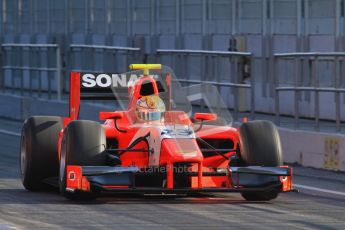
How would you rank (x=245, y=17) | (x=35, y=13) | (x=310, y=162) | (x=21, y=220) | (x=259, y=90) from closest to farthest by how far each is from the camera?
(x=21, y=220) < (x=310, y=162) < (x=259, y=90) < (x=245, y=17) < (x=35, y=13)

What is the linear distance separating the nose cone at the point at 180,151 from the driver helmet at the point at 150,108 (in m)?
1.13

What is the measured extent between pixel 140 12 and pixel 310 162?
42.6 feet

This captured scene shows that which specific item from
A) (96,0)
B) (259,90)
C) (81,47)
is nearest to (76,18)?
(96,0)

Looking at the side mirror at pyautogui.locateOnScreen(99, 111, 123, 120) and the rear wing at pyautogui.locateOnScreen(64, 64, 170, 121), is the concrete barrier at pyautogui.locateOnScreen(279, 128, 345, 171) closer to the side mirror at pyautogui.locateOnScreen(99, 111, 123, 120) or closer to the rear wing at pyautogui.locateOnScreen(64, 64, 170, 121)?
the rear wing at pyautogui.locateOnScreen(64, 64, 170, 121)

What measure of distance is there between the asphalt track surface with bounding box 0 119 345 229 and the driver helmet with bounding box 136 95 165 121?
0.94 meters

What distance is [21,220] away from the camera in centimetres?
1302

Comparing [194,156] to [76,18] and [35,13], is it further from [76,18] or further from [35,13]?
[35,13]

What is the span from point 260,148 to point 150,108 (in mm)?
1494

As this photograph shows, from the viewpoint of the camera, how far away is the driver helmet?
1572 centimetres

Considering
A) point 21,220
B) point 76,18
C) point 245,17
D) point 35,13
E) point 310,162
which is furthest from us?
point 35,13

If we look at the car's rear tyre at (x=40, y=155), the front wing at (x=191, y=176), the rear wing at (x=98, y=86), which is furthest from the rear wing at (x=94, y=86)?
the front wing at (x=191, y=176)

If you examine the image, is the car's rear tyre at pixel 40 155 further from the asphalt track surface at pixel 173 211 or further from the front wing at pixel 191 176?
the front wing at pixel 191 176

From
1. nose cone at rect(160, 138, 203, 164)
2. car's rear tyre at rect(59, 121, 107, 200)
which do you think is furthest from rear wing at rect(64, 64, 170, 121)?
nose cone at rect(160, 138, 203, 164)

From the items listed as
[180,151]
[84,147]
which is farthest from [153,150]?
[84,147]
